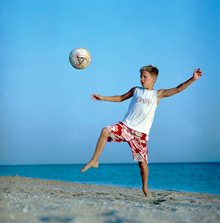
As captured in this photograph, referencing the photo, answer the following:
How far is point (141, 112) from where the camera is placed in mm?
5086

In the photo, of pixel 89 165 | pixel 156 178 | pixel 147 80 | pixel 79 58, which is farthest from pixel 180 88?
pixel 156 178

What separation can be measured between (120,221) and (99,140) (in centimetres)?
247

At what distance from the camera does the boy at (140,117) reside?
493 cm

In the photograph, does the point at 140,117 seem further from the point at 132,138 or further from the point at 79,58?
the point at 79,58

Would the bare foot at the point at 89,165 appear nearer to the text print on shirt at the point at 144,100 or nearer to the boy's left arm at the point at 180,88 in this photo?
the text print on shirt at the point at 144,100

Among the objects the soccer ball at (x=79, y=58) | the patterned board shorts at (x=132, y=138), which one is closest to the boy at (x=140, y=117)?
the patterned board shorts at (x=132, y=138)

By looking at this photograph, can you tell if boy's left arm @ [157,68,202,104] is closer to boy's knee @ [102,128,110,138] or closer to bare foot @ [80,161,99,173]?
boy's knee @ [102,128,110,138]

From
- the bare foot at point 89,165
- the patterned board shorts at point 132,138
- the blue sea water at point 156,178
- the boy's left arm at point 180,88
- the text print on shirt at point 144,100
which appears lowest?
the blue sea water at point 156,178

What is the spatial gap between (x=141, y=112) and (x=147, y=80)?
2.12ft

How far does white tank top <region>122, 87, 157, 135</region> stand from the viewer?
508 cm

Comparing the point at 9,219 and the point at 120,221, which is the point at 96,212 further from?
the point at 9,219

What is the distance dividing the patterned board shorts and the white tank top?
0.09 metres

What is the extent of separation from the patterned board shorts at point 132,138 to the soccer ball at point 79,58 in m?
1.72

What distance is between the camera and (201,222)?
2764 mm
